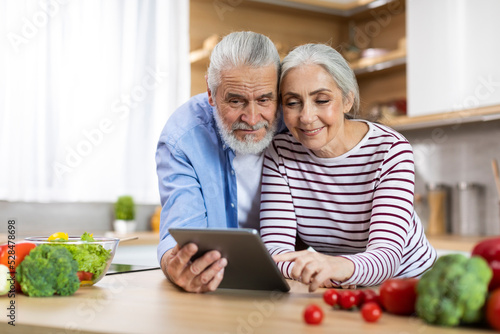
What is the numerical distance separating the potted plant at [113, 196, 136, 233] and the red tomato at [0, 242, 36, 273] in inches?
91.7

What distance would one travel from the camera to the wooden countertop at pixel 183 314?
870mm

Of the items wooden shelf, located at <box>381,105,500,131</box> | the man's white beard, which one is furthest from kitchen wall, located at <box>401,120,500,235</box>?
the man's white beard

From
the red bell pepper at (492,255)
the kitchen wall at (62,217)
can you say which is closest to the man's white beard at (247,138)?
the red bell pepper at (492,255)

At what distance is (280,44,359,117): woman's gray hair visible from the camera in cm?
155

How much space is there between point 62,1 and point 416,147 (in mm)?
2400

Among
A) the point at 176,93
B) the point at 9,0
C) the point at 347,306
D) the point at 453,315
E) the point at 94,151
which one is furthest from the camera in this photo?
the point at 176,93

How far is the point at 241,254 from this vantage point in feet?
3.86

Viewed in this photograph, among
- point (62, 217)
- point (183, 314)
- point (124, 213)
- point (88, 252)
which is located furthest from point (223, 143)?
point (62, 217)

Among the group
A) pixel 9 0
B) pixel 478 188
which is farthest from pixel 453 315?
pixel 9 0

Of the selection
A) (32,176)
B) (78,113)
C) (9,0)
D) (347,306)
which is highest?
(9,0)

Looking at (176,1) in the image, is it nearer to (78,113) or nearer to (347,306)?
(78,113)

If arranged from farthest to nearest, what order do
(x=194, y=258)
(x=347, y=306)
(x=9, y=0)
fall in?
(x=9, y=0), (x=194, y=258), (x=347, y=306)

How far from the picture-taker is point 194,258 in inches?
50.2

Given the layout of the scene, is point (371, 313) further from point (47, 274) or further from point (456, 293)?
point (47, 274)
